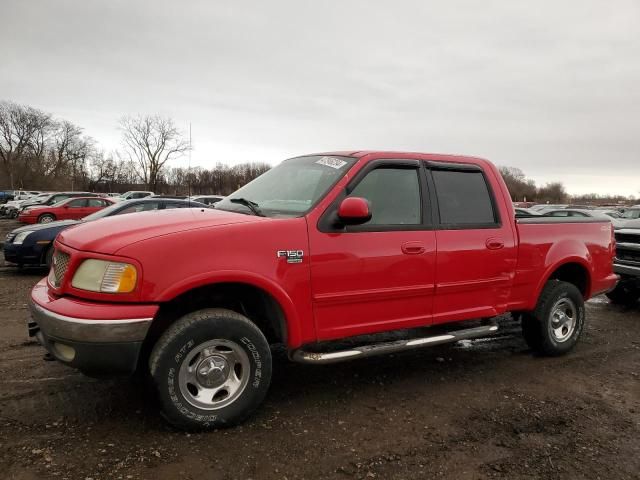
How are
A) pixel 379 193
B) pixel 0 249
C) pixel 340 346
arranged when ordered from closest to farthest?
pixel 379 193 → pixel 340 346 → pixel 0 249

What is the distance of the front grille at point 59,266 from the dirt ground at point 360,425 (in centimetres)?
94

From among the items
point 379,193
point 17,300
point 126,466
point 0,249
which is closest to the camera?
point 126,466

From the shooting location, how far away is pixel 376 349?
3.60 metres

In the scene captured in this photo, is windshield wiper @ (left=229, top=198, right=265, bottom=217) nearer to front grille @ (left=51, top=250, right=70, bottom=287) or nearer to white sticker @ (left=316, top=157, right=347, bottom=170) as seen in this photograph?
white sticker @ (left=316, top=157, right=347, bottom=170)

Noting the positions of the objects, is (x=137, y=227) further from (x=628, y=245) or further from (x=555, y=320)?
(x=628, y=245)

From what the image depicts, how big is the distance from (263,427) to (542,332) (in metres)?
3.06

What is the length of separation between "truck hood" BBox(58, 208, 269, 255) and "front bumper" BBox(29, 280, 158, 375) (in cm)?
36

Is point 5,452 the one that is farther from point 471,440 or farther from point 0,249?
point 0,249

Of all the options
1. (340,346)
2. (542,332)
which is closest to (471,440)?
(340,346)

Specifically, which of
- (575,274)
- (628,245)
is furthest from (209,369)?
(628,245)

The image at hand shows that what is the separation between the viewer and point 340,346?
181 inches

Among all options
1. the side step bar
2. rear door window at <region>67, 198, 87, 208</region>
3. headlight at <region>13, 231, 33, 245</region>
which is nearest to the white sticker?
the side step bar

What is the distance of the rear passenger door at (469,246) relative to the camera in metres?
3.97

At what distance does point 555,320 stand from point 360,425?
2.76 metres
